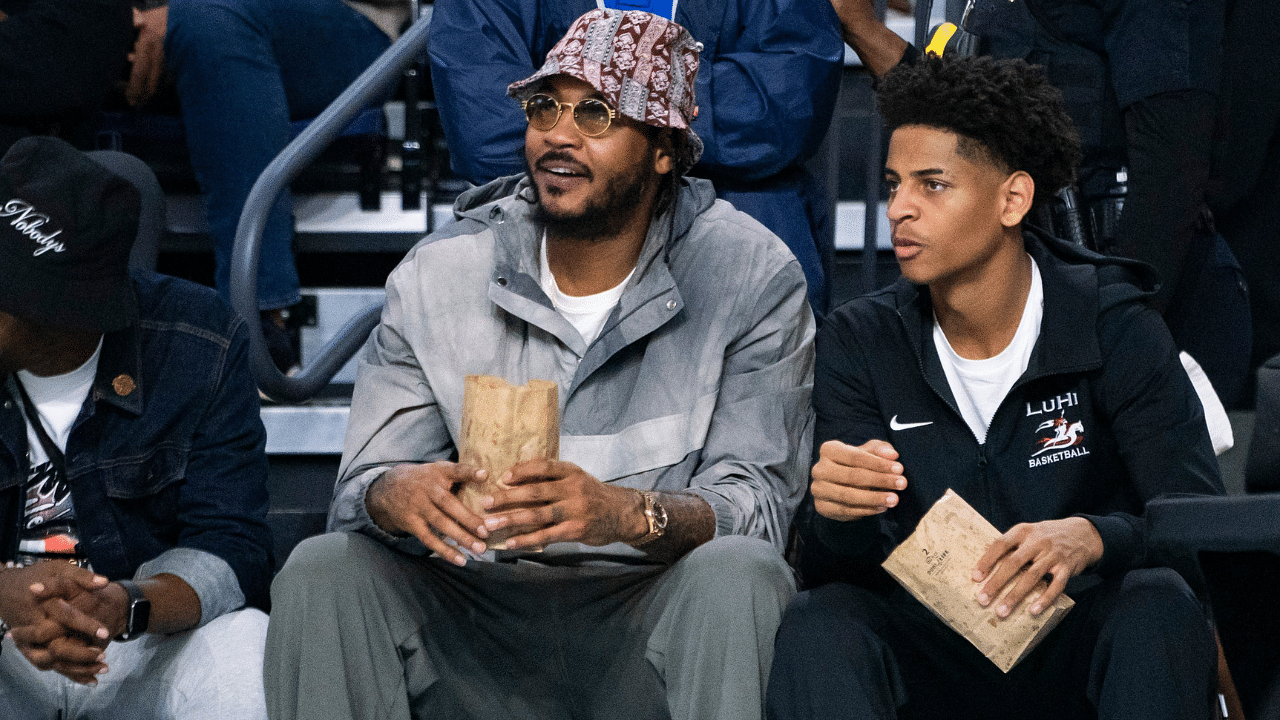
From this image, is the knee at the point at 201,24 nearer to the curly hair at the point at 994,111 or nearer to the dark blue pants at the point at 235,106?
the dark blue pants at the point at 235,106

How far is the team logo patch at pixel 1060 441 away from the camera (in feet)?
7.51

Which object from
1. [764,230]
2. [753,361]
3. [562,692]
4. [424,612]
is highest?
[764,230]

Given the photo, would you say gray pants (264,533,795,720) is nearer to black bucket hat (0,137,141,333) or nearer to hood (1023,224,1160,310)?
black bucket hat (0,137,141,333)

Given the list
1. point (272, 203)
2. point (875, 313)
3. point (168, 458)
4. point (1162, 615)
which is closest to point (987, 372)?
point (875, 313)

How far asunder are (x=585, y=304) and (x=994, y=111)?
0.73m

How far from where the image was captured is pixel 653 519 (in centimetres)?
216

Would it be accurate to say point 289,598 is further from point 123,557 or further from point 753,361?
point 753,361

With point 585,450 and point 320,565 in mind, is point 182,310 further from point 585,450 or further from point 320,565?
point 585,450

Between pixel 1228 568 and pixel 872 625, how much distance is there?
21.1 inches

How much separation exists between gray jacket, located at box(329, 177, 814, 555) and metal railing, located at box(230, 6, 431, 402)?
807 millimetres

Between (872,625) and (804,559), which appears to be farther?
(804,559)

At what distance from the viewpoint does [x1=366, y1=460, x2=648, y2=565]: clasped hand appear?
2.02 m

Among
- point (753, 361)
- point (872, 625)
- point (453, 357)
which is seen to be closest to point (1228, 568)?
point (872, 625)

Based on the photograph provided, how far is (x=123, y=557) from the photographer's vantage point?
244 cm
